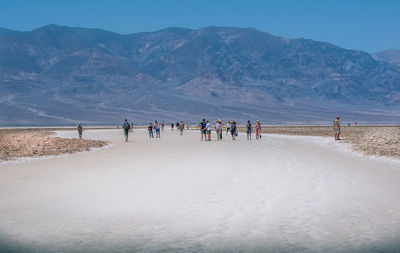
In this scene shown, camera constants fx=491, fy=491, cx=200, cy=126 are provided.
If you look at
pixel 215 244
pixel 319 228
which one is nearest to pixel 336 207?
pixel 319 228

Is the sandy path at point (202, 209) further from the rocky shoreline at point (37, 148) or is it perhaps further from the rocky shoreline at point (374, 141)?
the rocky shoreline at point (374, 141)

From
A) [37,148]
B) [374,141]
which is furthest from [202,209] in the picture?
[374,141]

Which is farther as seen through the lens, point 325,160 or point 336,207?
point 325,160

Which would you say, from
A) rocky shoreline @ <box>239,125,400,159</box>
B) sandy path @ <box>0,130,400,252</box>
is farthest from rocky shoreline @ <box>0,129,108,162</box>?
rocky shoreline @ <box>239,125,400,159</box>

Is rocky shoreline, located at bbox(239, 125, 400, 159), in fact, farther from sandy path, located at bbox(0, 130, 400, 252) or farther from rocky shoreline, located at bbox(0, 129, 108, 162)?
rocky shoreline, located at bbox(0, 129, 108, 162)

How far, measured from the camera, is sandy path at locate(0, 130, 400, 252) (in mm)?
7004

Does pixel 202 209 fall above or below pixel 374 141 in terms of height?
below

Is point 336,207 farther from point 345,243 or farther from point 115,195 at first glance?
point 115,195

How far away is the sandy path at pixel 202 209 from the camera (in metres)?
7.00

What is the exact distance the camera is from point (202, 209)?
9.46 m

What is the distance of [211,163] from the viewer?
62.2ft

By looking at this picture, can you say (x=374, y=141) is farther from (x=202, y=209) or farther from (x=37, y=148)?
(x=202, y=209)

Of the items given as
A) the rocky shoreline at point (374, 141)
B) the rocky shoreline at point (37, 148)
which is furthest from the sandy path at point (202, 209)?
the rocky shoreline at point (374, 141)

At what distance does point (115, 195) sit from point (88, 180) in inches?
118
